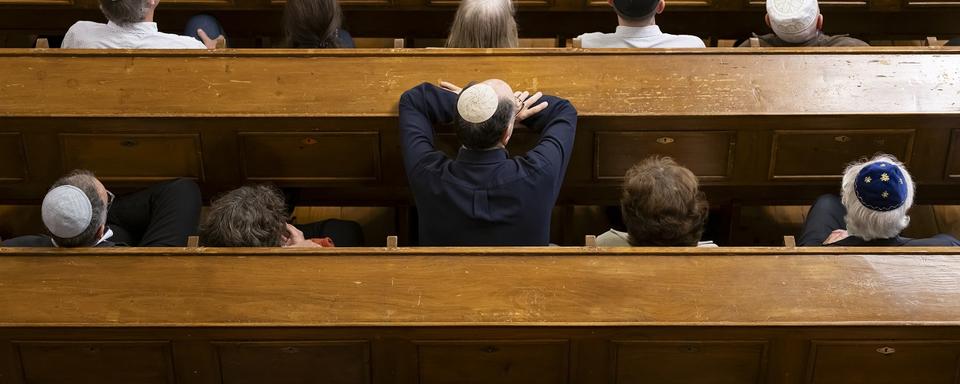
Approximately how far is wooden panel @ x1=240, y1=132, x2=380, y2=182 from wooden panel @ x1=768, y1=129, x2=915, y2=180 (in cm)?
122

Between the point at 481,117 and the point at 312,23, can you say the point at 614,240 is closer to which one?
the point at 481,117

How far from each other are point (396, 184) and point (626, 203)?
90 centimetres

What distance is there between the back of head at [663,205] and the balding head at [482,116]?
354 millimetres

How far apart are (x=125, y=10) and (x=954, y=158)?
2.61 m

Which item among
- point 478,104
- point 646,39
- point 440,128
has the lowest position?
point 440,128

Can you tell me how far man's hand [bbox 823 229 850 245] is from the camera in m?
2.88

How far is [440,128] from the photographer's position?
322 centimetres

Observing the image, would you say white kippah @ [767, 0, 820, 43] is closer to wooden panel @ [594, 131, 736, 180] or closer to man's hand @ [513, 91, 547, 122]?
wooden panel @ [594, 131, 736, 180]

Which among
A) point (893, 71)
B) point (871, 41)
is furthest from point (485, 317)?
point (871, 41)
